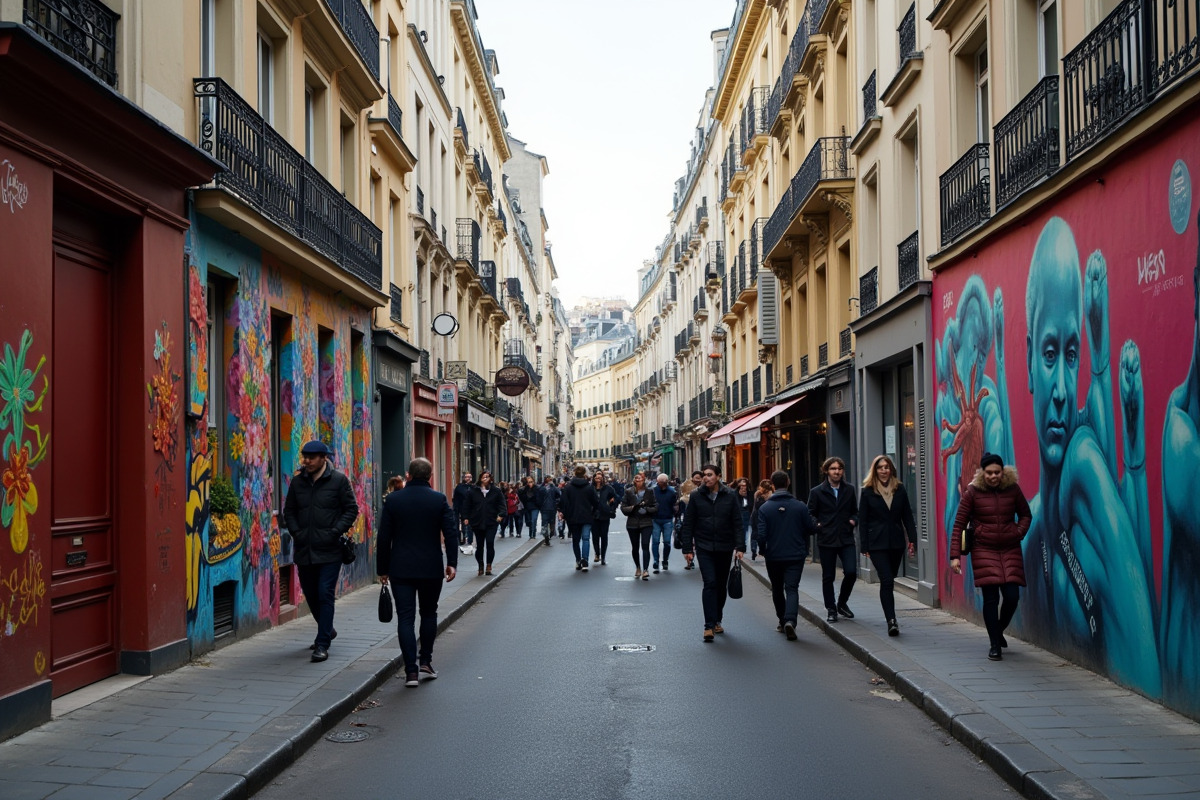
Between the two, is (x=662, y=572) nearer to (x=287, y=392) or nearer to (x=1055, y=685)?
(x=287, y=392)

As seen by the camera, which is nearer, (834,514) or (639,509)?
(834,514)

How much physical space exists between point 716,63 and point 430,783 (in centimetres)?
4362

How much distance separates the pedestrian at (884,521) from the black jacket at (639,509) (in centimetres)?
808

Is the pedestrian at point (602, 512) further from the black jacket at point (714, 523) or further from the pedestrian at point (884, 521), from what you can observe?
the pedestrian at point (884, 521)

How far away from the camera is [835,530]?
1252cm

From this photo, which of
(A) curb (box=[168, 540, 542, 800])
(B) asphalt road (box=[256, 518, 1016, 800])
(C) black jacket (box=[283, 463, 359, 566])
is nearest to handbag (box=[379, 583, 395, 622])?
(A) curb (box=[168, 540, 542, 800])

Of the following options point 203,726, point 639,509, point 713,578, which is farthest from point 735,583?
point 639,509

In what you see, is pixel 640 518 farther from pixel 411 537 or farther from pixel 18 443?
pixel 18 443

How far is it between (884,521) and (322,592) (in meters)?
5.44

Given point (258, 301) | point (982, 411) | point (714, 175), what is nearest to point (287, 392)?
point (258, 301)

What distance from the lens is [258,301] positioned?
12.2 meters

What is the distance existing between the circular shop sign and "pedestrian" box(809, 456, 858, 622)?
17.5 m

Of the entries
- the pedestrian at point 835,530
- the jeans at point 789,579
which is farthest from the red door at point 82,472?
the pedestrian at point 835,530

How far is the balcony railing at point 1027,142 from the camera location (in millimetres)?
10141
